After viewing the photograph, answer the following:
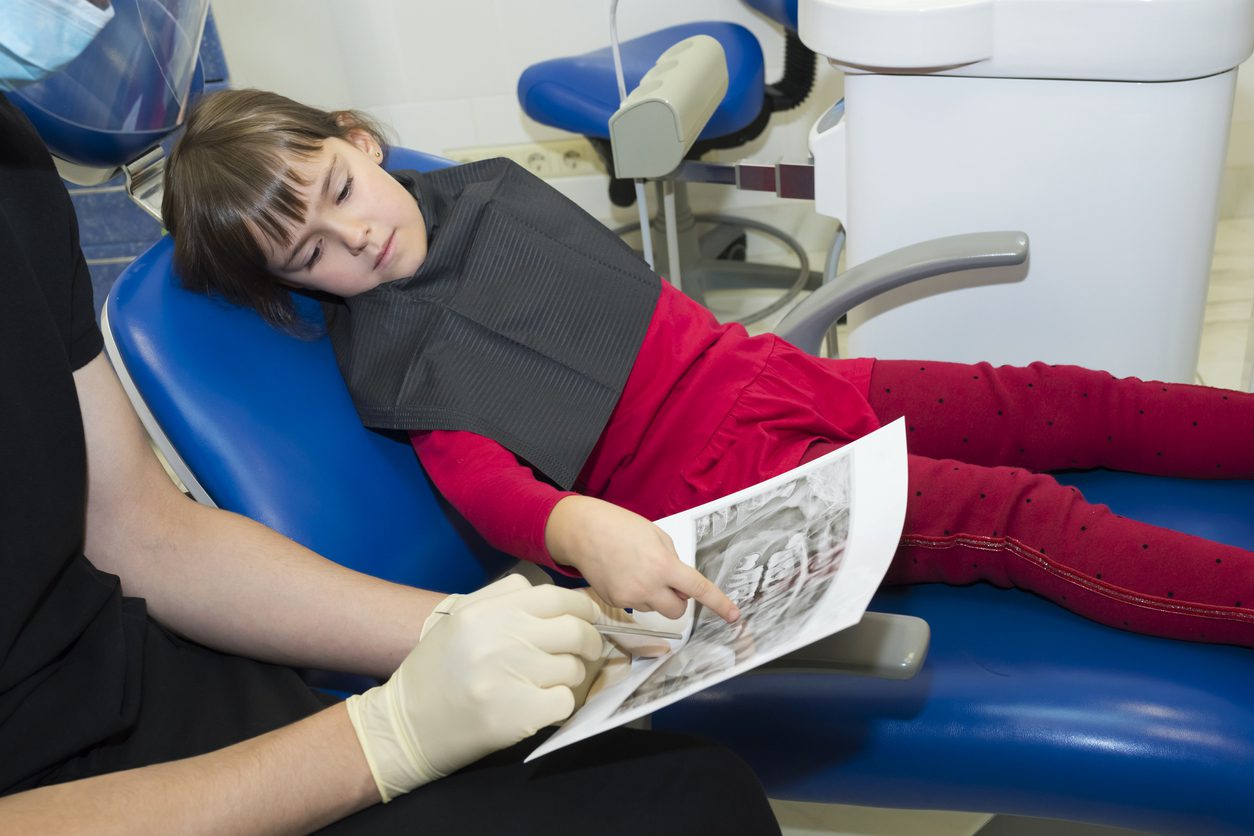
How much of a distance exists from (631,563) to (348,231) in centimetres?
50

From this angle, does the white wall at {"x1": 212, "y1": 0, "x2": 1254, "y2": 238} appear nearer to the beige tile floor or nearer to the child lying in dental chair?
the beige tile floor

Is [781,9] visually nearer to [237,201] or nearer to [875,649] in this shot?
[237,201]

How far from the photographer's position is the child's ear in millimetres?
1312

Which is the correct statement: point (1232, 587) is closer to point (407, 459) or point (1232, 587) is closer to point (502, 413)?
point (502, 413)

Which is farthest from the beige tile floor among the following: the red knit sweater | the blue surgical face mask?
the blue surgical face mask

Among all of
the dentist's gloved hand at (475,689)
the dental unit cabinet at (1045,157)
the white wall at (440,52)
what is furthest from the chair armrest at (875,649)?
the white wall at (440,52)

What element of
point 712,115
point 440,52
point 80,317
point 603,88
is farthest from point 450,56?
point 80,317

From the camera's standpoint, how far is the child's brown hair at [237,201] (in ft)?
3.76

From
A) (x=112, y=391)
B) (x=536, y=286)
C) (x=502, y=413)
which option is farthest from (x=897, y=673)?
(x=112, y=391)

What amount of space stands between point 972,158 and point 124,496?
1.09 m

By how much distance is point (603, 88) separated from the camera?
2381 millimetres

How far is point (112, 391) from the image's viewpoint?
1009mm

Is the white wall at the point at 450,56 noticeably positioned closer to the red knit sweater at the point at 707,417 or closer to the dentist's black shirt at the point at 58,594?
the red knit sweater at the point at 707,417

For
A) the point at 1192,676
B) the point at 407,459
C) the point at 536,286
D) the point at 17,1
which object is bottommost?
the point at 1192,676
